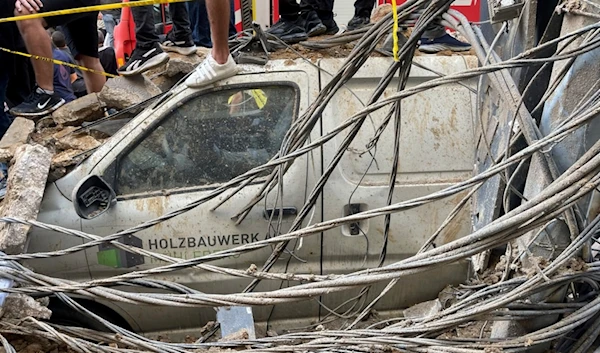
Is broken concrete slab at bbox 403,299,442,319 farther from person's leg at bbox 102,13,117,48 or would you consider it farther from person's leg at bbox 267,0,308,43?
person's leg at bbox 102,13,117,48

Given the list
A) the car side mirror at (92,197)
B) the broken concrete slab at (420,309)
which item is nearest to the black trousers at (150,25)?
the car side mirror at (92,197)

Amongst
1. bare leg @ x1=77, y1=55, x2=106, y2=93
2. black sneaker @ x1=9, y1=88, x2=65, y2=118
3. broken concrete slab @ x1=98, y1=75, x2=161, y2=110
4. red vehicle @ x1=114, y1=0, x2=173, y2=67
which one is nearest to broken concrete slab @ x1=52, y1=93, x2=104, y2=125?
broken concrete slab @ x1=98, y1=75, x2=161, y2=110

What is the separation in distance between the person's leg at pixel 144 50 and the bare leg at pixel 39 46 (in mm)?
621

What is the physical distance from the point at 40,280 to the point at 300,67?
195 centimetres

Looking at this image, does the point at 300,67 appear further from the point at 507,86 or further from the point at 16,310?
the point at 16,310

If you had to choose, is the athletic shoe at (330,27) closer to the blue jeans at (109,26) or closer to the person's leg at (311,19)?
the person's leg at (311,19)

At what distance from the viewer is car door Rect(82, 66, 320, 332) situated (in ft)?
11.5

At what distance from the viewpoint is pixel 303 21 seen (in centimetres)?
438

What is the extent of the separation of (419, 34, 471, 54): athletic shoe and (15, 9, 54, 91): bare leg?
9.39ft

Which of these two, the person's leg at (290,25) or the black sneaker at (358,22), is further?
the black sneaker at (358,22)

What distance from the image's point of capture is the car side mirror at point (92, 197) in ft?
11.0

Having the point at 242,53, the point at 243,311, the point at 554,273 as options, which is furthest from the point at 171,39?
the point at 554,273

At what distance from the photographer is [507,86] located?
2195mm

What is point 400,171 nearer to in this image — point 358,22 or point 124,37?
point 358,22
